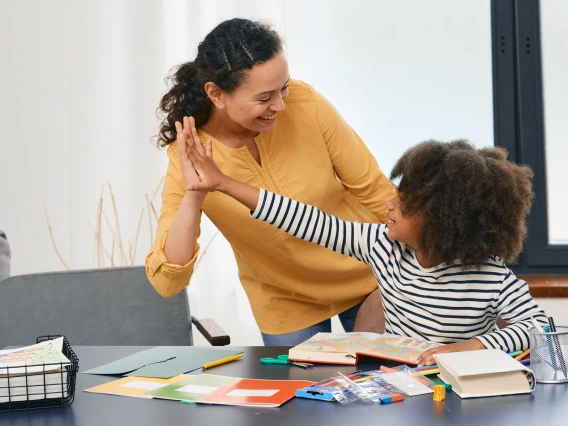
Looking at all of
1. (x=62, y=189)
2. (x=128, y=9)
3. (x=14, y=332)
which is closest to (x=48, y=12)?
(x=128, y=9)

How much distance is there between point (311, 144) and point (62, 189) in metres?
1.74

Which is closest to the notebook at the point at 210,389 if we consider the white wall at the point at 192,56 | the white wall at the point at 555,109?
the white wall at the point at 192,56

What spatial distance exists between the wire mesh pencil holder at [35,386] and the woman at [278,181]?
1.63ft

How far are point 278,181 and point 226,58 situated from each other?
359 millimetres

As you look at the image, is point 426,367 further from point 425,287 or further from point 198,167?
point 198,167

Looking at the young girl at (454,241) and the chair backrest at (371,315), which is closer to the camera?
the young girl at (454,241)

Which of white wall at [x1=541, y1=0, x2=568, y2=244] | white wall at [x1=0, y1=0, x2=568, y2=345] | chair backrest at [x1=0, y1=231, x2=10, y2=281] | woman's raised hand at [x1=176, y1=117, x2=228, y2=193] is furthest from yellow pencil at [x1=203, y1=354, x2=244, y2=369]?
white wall at [x1=541, y1=0, x2=568, y2=244]

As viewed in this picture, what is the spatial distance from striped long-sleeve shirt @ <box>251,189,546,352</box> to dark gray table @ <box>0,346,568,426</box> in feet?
0.86

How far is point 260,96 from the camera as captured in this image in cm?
166

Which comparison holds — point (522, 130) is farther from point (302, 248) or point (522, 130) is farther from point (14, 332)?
point (14, 332)

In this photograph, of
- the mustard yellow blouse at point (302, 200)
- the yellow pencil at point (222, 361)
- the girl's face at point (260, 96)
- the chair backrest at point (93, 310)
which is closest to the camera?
the yellow pencil at point (222, 361)

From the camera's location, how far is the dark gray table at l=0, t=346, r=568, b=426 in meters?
1.04

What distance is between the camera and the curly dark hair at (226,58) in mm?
1658

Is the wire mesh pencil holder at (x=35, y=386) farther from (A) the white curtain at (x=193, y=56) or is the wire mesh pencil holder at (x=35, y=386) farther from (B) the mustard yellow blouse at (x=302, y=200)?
(A) the white curtain at (x=193, y=56)
